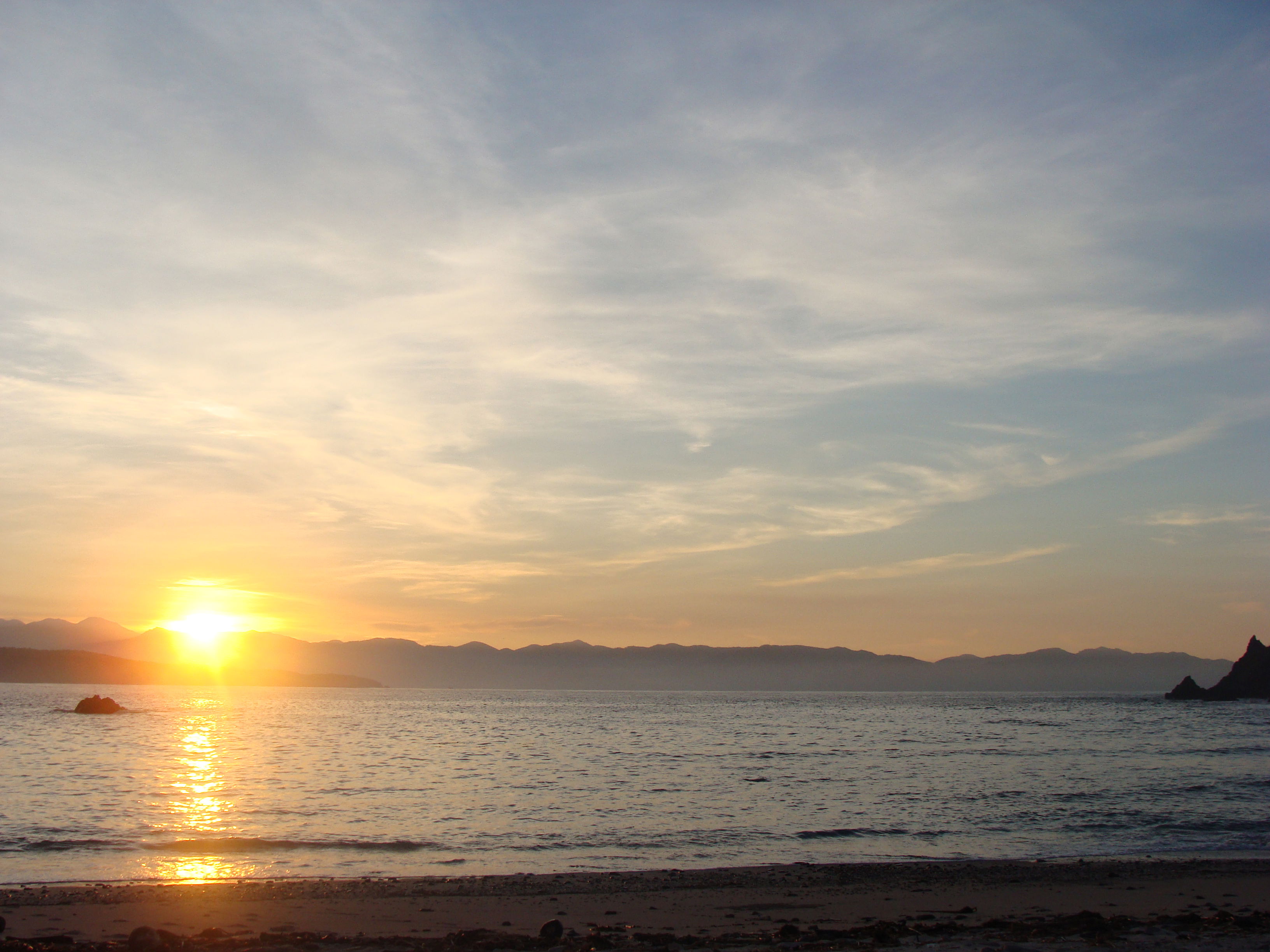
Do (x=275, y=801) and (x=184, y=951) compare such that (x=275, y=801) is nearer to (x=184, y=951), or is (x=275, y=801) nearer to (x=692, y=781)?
(x=692, y=781)

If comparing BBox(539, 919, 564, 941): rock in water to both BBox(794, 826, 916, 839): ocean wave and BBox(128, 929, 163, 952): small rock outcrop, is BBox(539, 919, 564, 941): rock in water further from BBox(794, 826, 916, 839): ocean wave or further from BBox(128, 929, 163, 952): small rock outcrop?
BBox(794, 826, 916, 839): ocean wave

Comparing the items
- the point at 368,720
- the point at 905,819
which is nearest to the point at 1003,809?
the point at 905,819

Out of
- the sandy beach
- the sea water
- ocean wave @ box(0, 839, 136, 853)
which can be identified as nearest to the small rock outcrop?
the sandy beach

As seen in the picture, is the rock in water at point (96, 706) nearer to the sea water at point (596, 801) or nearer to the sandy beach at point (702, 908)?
the sea water at point (596, 801)

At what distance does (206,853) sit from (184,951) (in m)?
12.2

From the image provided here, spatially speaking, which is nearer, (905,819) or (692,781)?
(905,819)

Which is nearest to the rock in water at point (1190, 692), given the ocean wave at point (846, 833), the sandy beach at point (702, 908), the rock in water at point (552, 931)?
the ocean wave at point (846, 833)

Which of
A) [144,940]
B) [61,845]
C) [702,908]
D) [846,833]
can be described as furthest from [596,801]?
[144,940]

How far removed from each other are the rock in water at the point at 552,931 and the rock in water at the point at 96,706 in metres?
123

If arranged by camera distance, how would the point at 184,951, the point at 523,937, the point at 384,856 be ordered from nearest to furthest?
1. the point at 184,951
2. the point at 523,937
3. the point at 384,856

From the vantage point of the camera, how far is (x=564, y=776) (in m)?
44.2

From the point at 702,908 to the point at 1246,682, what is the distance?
20343 centimetres

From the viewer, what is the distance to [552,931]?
1467 cm

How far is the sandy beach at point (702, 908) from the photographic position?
47.1 ft
